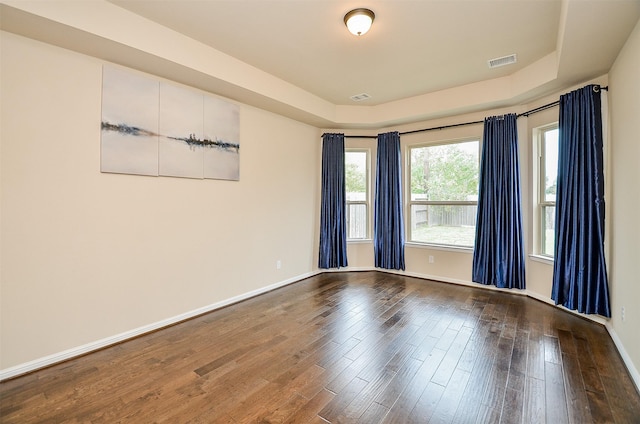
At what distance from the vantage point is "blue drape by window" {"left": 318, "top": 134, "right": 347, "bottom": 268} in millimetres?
5098

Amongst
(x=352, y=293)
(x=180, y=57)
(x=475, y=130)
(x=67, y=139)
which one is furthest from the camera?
(x=475, y=130)

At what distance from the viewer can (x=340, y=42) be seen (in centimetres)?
301

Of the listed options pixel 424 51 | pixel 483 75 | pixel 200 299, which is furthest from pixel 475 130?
pixel 200 299

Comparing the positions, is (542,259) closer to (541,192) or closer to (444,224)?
(541,192)

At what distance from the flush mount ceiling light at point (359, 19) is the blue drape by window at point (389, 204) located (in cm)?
268

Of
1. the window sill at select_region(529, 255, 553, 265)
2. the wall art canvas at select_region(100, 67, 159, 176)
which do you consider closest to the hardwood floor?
the window sill at select_region(529, 255, 553, 265)

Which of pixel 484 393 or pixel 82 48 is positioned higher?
pixel 82 48

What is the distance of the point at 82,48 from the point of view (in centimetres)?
247

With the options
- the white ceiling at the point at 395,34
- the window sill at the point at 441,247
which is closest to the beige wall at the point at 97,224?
the white ceiling at the point at 395,34

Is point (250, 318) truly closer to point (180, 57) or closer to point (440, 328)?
point (440, 328)

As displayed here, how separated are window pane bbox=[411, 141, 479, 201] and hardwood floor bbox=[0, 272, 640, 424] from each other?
6.37ft

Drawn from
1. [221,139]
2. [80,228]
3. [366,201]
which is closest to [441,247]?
[366,201]

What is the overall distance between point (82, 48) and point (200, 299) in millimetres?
2642

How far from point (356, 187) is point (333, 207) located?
2.24 ft
